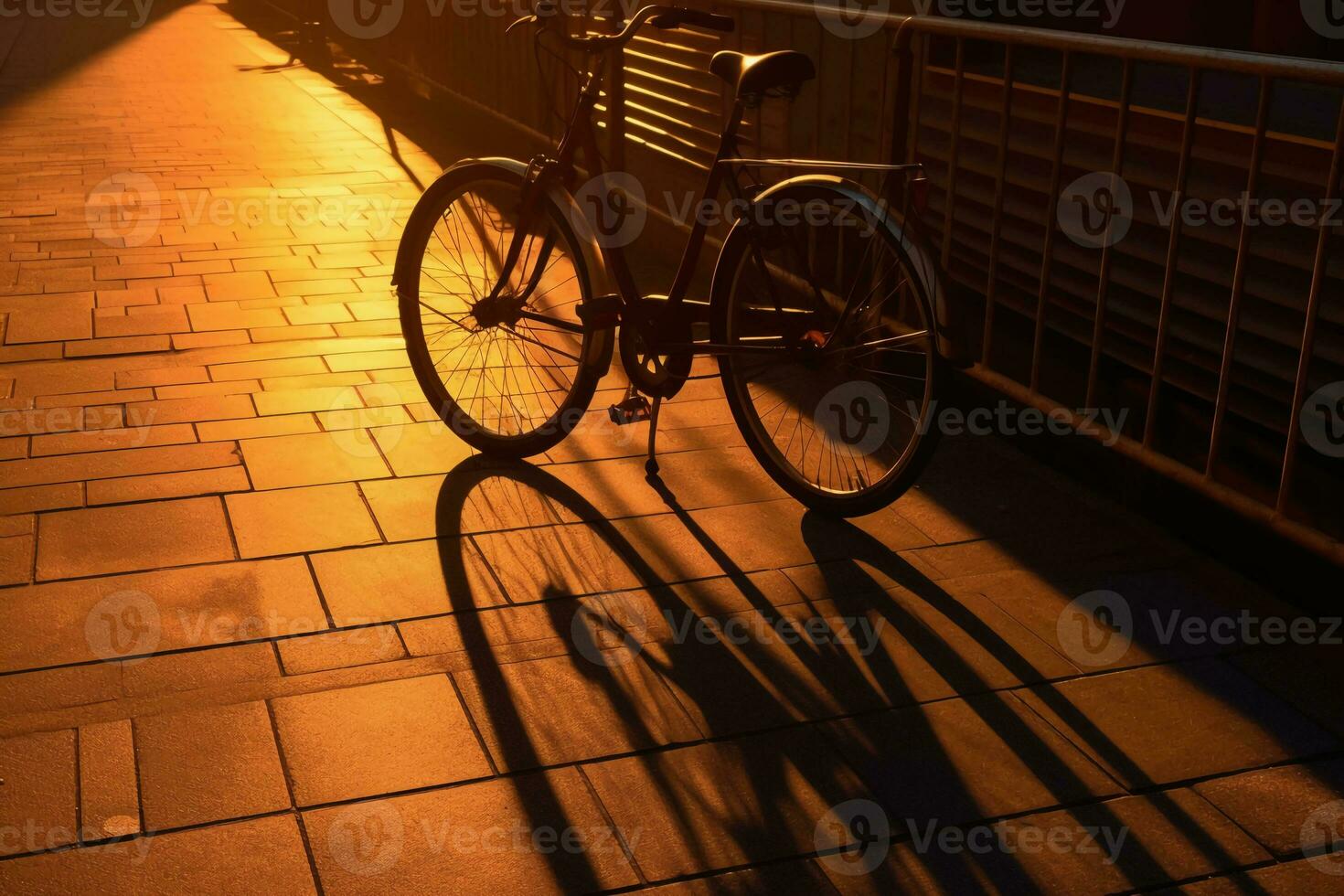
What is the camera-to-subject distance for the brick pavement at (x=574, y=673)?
2549 mm

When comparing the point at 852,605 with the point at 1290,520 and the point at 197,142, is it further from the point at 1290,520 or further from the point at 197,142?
the point at 197,142

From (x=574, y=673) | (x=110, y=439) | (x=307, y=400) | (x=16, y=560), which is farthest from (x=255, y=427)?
(x=574, y=673)

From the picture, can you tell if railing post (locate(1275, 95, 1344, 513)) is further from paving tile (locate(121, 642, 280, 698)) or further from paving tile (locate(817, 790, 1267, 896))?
paving tile (locate(121, 642, 280, 698))

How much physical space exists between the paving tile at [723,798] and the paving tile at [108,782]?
831 millimetres

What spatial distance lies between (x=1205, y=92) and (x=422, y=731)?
545 cm

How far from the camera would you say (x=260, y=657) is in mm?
3191
